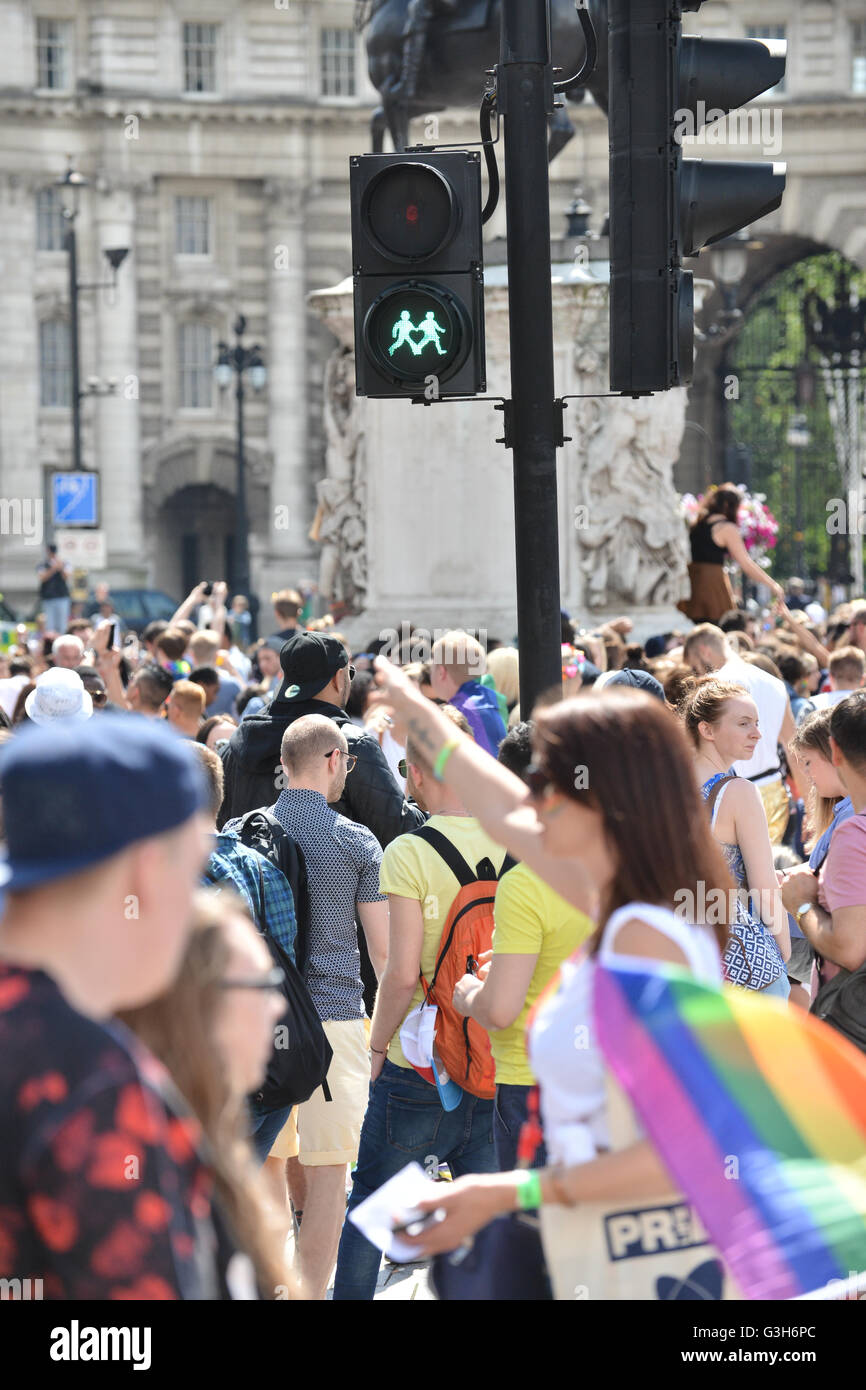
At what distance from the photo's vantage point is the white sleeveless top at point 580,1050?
271 centimetres

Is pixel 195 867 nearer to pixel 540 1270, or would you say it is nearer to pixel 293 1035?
pixel 540 1270

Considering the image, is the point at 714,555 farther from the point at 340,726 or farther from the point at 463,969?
the point at 463,969

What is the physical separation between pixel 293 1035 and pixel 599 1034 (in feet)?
8.39

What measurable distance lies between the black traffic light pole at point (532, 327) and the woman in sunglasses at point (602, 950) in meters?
2.35

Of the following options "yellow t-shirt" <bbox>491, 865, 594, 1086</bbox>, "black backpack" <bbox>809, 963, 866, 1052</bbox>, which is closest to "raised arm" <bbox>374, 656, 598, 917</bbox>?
"yellow t-shirt" <bbox>491, 865, 594, 1086</bbox>

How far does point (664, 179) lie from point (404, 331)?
838mm

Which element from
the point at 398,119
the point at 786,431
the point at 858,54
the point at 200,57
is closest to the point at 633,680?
the point at 398,119

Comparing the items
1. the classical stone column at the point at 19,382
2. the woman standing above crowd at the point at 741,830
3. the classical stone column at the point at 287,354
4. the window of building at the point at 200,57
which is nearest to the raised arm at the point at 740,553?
the woman standing above crowd at the point at 741,830

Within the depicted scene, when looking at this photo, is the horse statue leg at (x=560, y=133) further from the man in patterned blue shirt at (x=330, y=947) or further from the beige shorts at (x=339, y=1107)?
the beige shorts at (x=339, y=1107)

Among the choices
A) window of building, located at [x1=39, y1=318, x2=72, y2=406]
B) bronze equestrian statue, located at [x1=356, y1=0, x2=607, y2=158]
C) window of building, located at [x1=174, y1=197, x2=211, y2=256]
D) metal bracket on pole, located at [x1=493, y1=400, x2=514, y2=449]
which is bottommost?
metal bracket on pole, located at [x1=493, y1=400, x2=514, y2=449]

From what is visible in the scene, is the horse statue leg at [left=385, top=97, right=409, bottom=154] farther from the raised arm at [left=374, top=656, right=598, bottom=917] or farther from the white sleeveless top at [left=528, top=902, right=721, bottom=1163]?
the white sleeveless top at [left=528, top=902, right=721, bottom=1163]

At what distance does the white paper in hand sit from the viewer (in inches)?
114

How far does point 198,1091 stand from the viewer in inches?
92.7

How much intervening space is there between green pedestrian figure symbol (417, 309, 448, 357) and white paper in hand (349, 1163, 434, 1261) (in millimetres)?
2955
